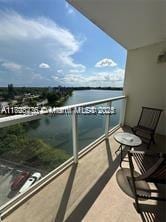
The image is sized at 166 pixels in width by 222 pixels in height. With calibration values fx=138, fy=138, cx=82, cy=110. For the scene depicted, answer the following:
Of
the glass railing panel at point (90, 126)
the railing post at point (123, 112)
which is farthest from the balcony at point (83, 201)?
the railing post at point (123, 112)

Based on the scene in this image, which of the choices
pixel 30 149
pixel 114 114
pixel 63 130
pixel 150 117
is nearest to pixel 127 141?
pixel 63 130

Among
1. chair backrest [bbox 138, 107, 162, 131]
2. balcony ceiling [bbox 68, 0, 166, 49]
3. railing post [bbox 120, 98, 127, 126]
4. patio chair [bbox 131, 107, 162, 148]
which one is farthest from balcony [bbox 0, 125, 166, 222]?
balcony ceiling [bbox 68, 0, 166, 49]

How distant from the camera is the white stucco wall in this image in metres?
3.93

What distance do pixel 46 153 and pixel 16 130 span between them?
684mm

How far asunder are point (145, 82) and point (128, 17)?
2203 mm

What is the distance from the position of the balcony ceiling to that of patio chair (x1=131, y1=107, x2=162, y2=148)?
6.35 ft

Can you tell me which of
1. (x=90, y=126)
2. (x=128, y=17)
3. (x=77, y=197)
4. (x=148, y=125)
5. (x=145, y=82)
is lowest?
(x=77, y=197)

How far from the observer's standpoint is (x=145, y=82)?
425 centimetres

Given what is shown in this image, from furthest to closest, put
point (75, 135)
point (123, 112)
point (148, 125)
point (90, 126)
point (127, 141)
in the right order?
point (123, 112), point (148, 125), point (90, 126), point (127, 141), point (75, 135)

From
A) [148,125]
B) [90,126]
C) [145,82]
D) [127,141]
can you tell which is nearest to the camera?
[127,141]

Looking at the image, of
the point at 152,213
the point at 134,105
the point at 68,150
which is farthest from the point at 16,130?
the point at 134,105

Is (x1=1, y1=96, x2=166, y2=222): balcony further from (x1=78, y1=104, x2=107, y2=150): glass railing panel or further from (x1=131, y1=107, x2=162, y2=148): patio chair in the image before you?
(x1=131, y1=107, x2=162, y2=148): patio chair

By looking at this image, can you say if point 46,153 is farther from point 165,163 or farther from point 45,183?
point 165,163

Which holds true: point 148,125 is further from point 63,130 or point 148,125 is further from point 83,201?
point 83,201
